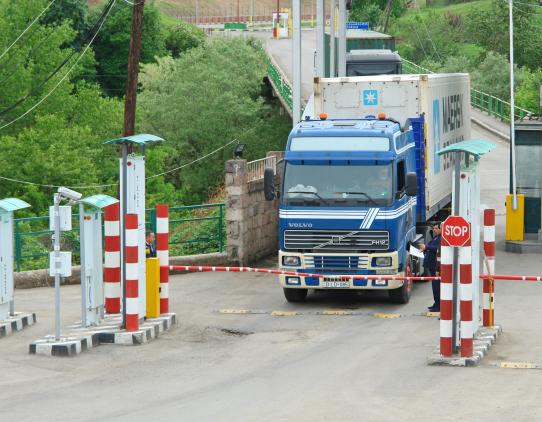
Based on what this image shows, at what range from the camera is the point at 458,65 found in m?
93.0

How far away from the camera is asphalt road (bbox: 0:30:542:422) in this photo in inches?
579

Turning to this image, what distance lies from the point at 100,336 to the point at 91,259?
4.32 ft

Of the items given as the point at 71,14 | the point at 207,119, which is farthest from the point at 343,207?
the point at 71,14

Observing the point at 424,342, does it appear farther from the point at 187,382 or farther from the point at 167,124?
the point at 167,124

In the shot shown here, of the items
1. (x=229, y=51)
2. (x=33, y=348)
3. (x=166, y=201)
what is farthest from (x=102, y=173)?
(x=33, y=348)

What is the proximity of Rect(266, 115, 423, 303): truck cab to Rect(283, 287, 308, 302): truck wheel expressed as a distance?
430 mm

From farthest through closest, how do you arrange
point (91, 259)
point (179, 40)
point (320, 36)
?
point (179, 40)
point (320, 36)
point (91, 259)

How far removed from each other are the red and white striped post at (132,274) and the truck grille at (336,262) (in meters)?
4.35

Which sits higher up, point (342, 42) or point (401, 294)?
point (342, 42)

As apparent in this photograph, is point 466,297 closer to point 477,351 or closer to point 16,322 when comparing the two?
point 477,351

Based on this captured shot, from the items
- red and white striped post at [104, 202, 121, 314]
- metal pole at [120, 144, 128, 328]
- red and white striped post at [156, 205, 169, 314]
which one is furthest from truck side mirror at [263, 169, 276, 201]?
metal pole at [120, 144, 128, 328]

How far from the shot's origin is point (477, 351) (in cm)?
1795

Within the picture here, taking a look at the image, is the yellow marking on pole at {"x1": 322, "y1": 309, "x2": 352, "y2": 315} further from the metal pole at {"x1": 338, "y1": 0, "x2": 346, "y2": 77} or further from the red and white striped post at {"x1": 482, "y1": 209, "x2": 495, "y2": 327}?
the metal pole at {"x1": 338, "y1": 0, "x2": 346, "y2": 77}

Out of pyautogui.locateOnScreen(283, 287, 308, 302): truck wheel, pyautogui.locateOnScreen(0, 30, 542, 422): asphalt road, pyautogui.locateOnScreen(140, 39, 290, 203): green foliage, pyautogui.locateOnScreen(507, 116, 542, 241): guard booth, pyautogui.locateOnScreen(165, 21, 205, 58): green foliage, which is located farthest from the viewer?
pyautogui.locateOnScreen(165, 21, 205, 58): green foliage
